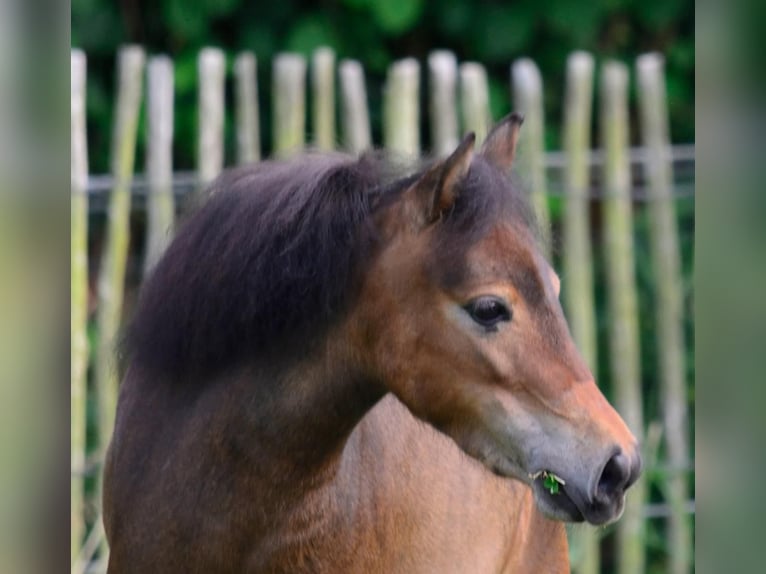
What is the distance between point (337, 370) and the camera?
1.97 metres

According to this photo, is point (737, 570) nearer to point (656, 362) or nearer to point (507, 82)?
point (656, 362)

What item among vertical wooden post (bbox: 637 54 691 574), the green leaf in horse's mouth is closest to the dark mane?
the green leaf in horse's mouth

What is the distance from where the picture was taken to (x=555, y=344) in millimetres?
1857

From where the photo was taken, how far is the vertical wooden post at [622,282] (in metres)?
4.75

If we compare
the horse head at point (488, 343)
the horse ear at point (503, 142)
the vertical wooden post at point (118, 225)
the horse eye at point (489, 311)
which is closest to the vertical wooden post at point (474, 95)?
the vertical wooden post at point (118, 225)

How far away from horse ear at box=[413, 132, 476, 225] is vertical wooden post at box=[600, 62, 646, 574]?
2911mm

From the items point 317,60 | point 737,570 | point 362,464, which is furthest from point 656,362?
point 737,570

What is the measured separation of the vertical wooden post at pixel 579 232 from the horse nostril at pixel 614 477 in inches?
115

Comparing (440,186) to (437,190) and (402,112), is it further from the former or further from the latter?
(402,112)

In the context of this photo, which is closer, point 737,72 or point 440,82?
point 737,72

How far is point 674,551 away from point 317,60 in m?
2.49

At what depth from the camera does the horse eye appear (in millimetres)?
1845

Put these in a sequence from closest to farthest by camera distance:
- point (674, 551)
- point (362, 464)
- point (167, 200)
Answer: point (362, 464) → point (167, 200) → point (674, 551)

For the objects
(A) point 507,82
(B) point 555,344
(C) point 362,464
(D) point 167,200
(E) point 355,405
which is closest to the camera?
(B) point 555,344
